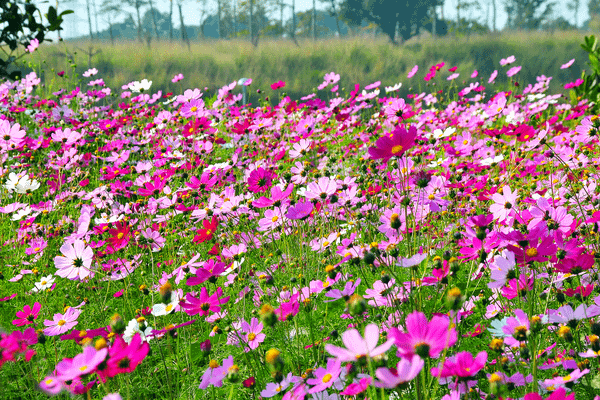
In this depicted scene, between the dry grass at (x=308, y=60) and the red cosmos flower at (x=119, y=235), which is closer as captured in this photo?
the red cosmos flower at (x=119, y=235)

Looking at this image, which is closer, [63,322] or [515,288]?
[515,288]

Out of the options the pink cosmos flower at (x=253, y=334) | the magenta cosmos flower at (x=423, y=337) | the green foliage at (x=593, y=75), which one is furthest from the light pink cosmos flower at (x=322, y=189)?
the green foliage at (x=593, y=75)

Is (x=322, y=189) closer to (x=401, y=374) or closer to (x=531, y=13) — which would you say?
(x=401, y=374)

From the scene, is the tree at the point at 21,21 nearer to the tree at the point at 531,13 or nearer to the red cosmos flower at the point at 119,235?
the red cosmos flower at the point at 119,235

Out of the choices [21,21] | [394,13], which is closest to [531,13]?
[394,13]

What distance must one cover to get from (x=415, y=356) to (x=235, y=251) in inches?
38.5

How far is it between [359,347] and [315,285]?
0.67 m

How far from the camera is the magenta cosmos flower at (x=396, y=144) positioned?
1062 millimetres

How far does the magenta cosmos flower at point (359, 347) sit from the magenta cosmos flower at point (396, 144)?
0.58 meters

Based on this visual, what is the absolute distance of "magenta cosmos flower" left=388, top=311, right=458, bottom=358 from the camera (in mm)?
591

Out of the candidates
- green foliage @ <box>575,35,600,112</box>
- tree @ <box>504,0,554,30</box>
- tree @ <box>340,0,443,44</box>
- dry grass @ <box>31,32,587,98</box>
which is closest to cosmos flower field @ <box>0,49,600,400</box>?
green foliage @ <box>575,35,600,112</box>

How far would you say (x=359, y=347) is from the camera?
23.2 inches

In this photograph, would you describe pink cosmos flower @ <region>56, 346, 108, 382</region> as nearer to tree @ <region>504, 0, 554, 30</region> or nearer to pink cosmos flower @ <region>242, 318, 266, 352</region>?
pink cosmos flower @ <region>242, 318, 266, 352</region>

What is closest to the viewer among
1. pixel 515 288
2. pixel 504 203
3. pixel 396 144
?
pixel 515 288
